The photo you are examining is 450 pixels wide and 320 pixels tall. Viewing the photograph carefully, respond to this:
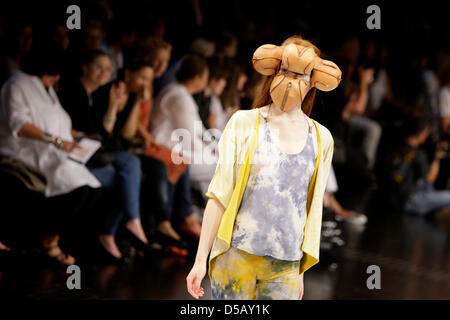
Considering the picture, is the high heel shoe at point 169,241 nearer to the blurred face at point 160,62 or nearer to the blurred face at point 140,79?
the blurred face at point 140,79

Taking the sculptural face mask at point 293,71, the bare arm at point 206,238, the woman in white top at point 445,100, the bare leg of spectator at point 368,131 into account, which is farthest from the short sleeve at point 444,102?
the bare arm at point 206,238

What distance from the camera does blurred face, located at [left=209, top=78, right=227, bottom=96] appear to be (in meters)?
4.19

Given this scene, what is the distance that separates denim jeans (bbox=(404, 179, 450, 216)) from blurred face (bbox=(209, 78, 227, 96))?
334 cm

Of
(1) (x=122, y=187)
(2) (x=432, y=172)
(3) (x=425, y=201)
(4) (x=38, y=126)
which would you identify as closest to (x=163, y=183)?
(1) (x=122, y=187)

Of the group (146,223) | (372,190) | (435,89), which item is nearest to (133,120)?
(146,223)

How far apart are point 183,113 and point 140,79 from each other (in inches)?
12.8

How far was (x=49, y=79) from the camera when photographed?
397 centimetres

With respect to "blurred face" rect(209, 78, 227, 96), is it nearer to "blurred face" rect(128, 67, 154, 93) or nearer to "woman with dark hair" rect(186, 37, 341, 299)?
"blurred face" rect(128, 67, 154, 93)

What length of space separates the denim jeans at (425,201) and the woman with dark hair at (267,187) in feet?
15.8

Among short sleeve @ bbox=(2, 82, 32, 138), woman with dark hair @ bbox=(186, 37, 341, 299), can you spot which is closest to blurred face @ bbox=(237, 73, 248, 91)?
short sleeve @ bbox=(2, 82, 32, 138)

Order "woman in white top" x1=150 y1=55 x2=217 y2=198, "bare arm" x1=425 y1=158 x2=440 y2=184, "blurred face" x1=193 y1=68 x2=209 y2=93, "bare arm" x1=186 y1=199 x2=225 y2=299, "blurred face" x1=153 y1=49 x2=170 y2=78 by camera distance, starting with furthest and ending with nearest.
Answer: "bare arm" x1=425 y1=158 x2=440 y2=184 → "blurred face" x1=153 y1=49 x2=170 y2=78 → "blurred face" x1=193 y1=68 x2=209 y2=93 → "woman in white top" x1=150 y1=55 x2=217 y2=198 → "bare arm" x1=186 y1=199 x2=225 y2=299

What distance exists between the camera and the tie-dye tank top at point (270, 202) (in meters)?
2.31
